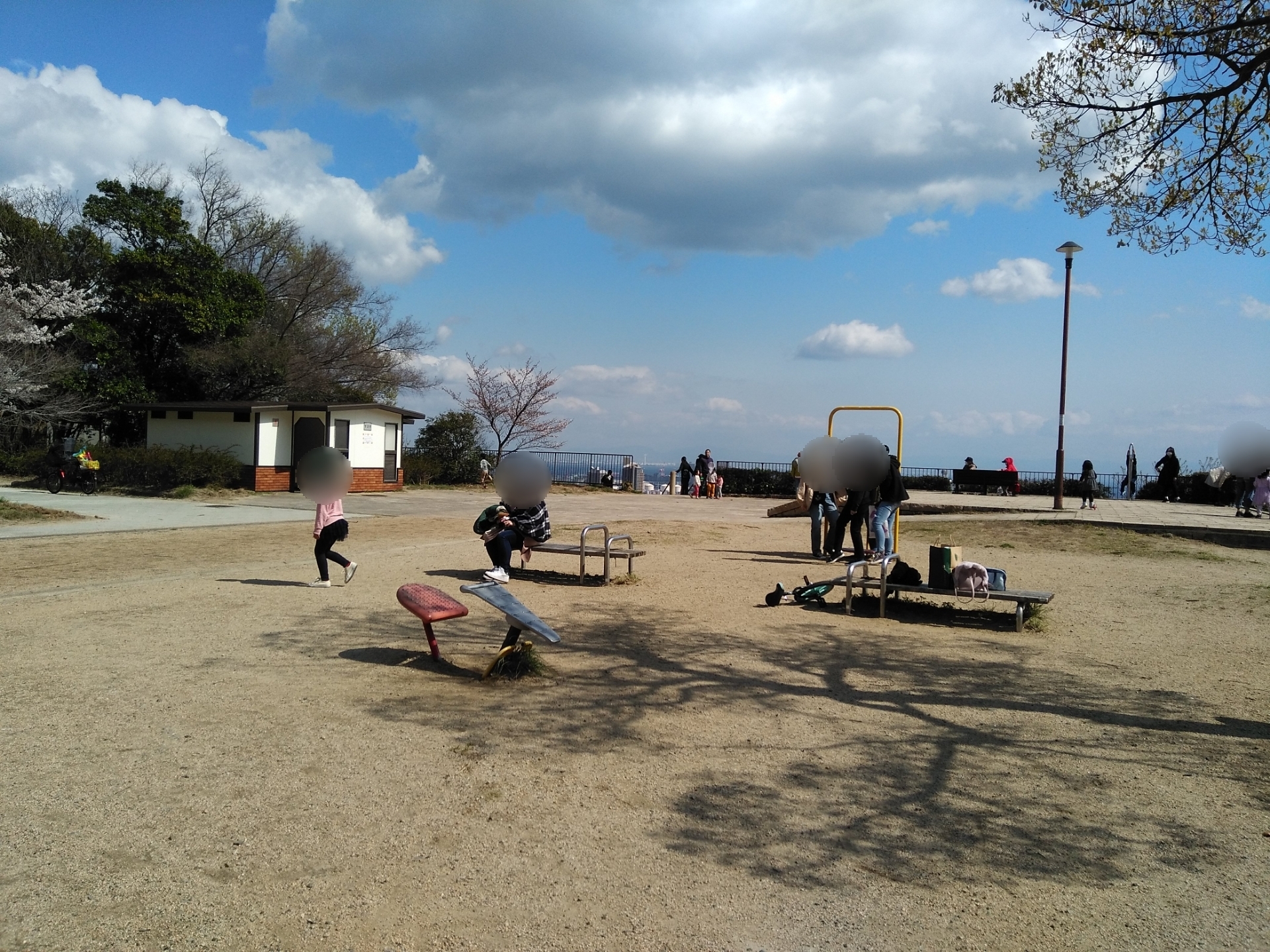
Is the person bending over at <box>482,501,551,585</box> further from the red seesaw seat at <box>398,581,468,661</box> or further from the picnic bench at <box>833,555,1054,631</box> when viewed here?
the picnic bench at <box>833,555,1054,631</box>

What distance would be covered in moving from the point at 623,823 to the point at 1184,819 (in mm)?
2521

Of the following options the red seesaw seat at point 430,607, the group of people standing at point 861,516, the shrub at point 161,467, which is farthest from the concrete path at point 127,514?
the group of people standing at point 861,516

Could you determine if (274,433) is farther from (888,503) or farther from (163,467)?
(888,503)

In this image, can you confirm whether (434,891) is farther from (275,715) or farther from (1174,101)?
(1174,101)

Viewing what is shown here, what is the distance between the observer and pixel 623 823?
13.0 ft

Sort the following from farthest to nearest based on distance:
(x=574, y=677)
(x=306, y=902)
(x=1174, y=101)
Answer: (x=1174, y=101) < (x=574, y=677) < (x=306, y=902)

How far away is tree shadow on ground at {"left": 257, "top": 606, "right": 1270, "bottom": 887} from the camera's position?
3.76 meters

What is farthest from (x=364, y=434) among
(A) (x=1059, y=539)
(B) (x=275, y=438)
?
(A) (x=1059, y=539)

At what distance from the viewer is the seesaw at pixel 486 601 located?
6.18 m

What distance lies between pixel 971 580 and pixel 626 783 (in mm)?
5505

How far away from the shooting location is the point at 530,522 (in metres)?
9.69

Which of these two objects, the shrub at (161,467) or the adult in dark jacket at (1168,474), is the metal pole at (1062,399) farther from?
the shrub at (161,467)

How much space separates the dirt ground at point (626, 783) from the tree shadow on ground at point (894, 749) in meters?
0.02

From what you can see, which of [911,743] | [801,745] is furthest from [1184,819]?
[801,745]
